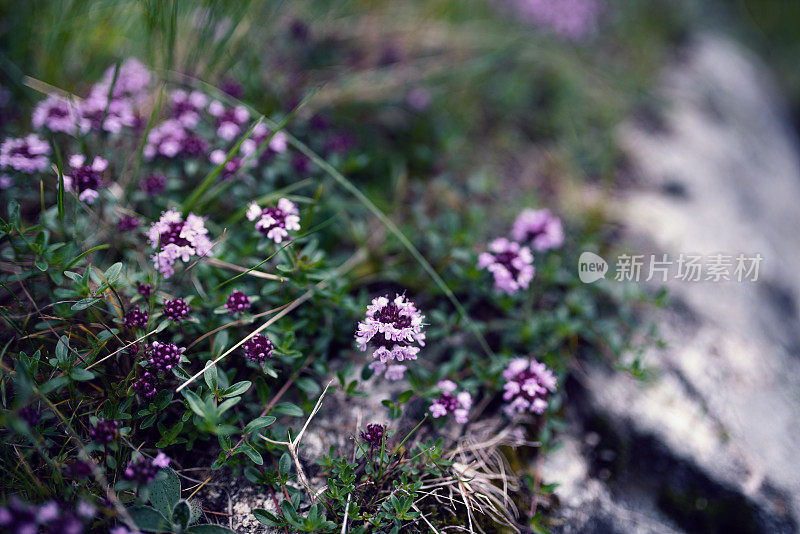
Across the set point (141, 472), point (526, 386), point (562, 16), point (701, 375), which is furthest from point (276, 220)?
point (562, 16)

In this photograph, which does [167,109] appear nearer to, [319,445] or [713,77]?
[319,445]

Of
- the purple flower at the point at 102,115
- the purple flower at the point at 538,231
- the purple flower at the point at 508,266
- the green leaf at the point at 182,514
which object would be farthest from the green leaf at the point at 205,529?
the purple flower at the point at 538,231

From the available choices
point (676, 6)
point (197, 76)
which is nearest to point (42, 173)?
point (197, 76)

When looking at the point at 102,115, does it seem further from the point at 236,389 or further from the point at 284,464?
the point at 284,464

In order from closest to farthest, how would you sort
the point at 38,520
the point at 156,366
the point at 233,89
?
1. the point at 38,520
2. the point at 156,366
3. the point at 233,89

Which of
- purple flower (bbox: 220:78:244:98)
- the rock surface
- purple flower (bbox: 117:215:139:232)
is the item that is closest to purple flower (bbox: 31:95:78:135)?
purple flower (bbox: 117:215:139:232)

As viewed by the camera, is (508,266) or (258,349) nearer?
(258,349)

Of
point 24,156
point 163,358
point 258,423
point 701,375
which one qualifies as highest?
point 24,156
